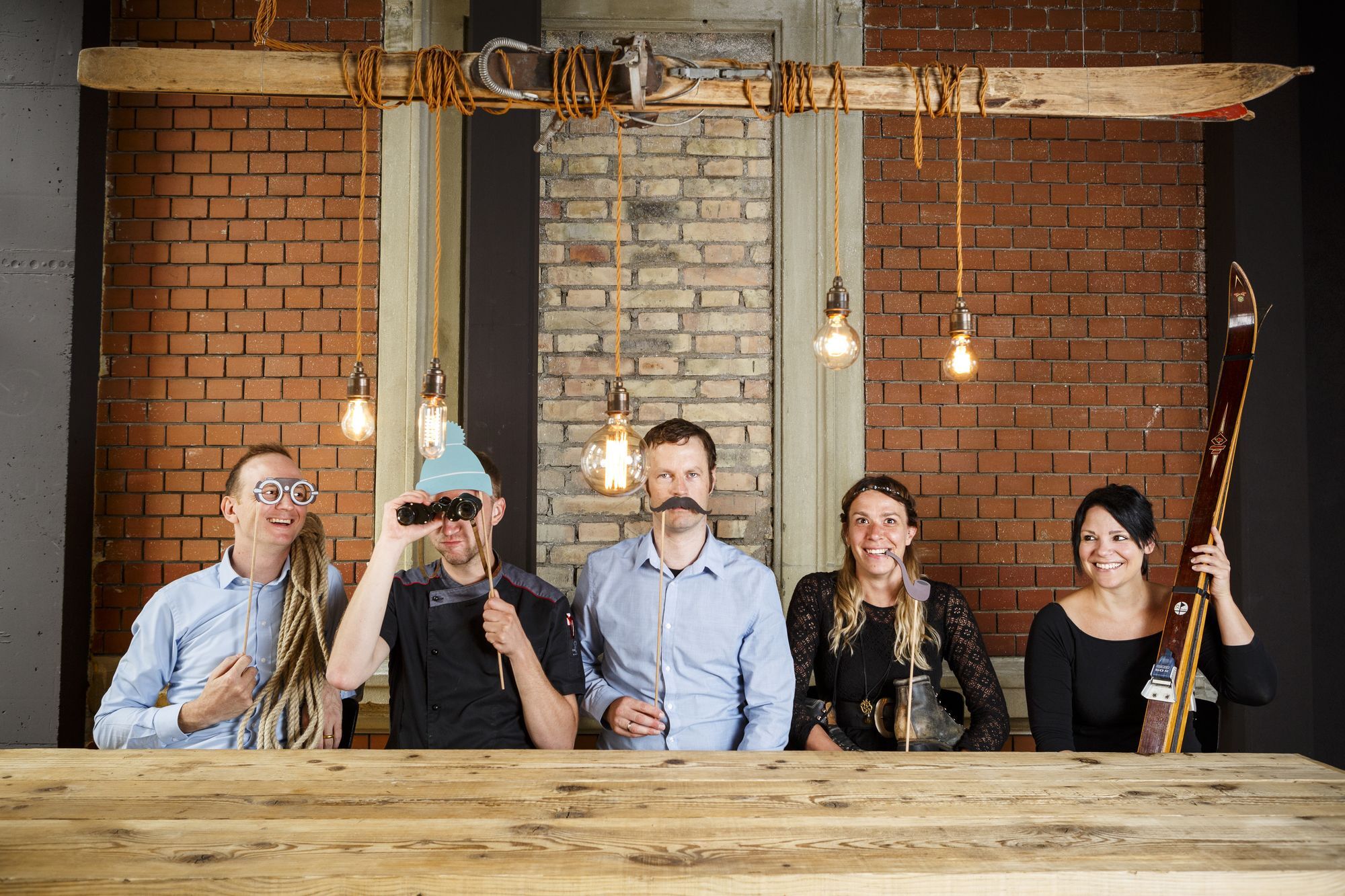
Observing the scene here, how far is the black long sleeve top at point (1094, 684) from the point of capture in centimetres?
231

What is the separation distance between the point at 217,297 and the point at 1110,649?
10.5 feet

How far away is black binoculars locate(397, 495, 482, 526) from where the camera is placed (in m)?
1.96

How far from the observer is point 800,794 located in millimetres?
1505

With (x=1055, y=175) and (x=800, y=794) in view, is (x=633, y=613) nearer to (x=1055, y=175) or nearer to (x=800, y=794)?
(x=800, y=794)

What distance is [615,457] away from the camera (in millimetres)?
1930

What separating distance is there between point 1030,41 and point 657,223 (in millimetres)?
1595

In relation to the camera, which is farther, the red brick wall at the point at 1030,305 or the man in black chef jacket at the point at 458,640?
the red brick wall at the point at 1030,305

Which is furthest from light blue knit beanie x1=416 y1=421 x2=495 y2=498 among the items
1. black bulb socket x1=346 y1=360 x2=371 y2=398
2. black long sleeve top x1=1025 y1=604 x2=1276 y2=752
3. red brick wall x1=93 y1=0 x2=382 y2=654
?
black long sleeve top x1=1025 y1=604 x2=1276 y2=752

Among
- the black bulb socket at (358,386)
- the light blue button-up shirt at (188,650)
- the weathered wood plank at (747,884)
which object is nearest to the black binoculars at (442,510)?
the black bulb socket at (358,386)

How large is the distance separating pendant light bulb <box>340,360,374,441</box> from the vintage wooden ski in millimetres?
1967

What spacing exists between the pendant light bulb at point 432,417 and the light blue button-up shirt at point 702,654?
684 mm

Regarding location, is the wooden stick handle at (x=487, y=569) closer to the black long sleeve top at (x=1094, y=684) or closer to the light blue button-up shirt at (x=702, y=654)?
the light blue button-up shirt at (x=702, y=654)

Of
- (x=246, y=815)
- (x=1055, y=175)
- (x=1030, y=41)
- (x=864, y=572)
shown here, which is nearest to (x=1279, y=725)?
(x=864, y=572)

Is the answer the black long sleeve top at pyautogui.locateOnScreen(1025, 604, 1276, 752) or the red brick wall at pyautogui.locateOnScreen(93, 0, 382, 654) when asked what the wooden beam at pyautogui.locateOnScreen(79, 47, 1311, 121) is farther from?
the red brick wall at pyautogui.locateOnScreen(93, 0, 382, 654)
